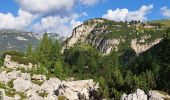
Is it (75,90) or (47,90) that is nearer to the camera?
(47,90)

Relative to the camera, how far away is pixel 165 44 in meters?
112

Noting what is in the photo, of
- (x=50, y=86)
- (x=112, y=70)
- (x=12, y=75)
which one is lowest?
(x=50, y=86)

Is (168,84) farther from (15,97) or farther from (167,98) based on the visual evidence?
(15,97)

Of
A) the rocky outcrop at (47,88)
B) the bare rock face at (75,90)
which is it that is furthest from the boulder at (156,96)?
the rocky outcrop at (47,88)

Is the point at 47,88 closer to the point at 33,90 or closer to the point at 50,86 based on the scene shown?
the point at 50,86

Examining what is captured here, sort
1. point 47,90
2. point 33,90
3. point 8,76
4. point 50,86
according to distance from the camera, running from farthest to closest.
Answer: point 8,76 < point 50,86 < point 47,90 < point 33,90

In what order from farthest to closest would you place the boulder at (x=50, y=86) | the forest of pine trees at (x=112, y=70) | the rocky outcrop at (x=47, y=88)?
the boulder at (x=50, y=86) → the forest of pine trees at (x=112, y=70) → the rocky outcrop at (x=47, y=88)

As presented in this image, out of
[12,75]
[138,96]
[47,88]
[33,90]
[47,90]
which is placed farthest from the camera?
[12,75]

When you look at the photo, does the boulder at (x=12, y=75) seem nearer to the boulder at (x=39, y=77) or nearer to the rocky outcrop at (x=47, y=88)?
the rocky outcrop at (x=47, y=88)

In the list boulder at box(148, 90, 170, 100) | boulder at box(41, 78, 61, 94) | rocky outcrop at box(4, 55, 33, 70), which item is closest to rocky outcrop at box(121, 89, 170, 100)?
boulder at box(148, 90, 170, 100)

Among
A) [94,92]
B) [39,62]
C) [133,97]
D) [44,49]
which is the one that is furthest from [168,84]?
[44,49]

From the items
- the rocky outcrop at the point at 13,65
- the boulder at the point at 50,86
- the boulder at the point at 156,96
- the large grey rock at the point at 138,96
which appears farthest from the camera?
the rocky outcrop at the point at 13,65

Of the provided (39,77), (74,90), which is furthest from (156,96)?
(39,77)

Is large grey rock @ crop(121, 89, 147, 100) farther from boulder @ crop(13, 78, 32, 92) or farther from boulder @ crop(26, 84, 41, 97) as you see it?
boulder @ crop(13, 78, 32, 92)
